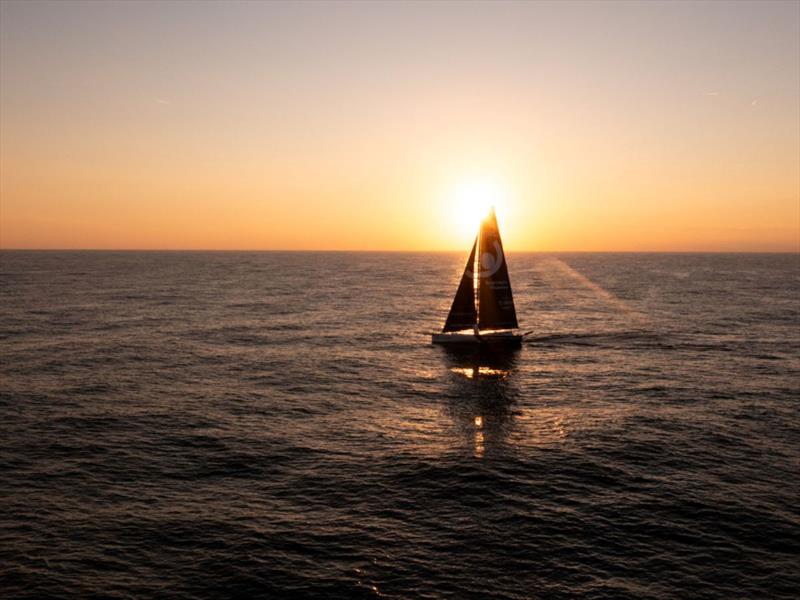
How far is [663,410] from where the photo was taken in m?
46.9

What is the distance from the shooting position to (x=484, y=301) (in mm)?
75062

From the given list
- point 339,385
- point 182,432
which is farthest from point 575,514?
point 339,385

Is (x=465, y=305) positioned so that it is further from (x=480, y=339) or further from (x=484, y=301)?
(x=480, y=339)

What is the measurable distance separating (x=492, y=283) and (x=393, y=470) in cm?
4327

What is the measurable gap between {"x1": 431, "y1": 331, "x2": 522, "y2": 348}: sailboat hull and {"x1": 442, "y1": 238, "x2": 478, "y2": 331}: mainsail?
116cm

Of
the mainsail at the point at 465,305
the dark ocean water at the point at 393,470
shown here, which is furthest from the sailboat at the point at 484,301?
the dark ocean water at the point at 393,470

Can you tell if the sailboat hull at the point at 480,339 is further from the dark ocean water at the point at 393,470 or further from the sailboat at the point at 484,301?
the dark ocean water at the point at 393,470

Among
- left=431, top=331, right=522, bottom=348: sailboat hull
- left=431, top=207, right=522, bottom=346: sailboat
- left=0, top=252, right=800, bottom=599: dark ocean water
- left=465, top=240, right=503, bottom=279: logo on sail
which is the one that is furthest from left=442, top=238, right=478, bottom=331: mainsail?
left=0, top=252, right=800, bottom=599: dark ocean water

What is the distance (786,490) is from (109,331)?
77.6 meters

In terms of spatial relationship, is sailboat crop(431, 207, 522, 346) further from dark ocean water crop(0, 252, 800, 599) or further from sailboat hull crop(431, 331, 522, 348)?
dark ocean water crop(0, 252, 800, 599)

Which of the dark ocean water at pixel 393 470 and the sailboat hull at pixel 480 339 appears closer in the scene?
the dark ocean water at pixel 393 470

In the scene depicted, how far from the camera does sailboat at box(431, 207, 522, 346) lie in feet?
240

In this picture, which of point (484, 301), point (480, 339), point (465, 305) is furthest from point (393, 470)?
point (484, 301)

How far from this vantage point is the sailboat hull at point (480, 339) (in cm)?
7431
